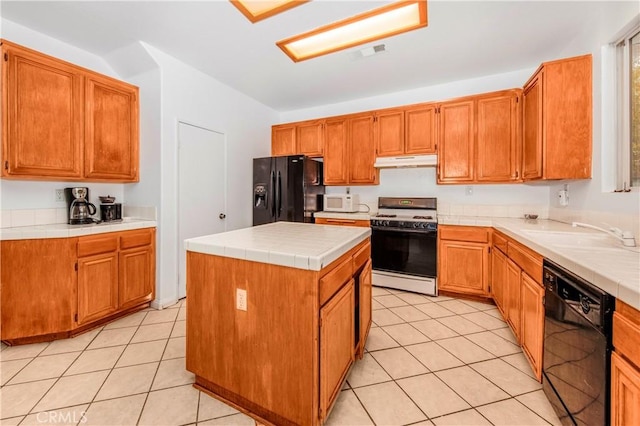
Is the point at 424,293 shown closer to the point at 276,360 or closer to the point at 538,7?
the point at 276,360

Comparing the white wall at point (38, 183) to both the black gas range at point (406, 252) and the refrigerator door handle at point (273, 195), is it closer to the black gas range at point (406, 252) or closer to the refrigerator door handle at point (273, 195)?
the refrigerator door handle at point (273, 195)

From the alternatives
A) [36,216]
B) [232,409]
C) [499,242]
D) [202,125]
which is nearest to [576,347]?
[499,242]

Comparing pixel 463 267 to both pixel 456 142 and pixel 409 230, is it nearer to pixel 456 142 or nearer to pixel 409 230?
pixel 409 230

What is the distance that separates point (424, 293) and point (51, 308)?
12.0ft

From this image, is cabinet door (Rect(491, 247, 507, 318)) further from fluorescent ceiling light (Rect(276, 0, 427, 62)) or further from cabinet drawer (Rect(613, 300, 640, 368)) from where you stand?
fluorescent ceiling light (Rect(276, 0, 427, 62))

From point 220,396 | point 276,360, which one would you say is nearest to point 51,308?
A: point 220,396

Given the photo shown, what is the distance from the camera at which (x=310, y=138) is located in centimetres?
431

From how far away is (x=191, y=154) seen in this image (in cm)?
320

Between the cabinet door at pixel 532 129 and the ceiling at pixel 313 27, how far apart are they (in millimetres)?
454

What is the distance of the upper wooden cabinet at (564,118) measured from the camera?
7.41 ft

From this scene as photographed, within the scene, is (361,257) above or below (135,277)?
above

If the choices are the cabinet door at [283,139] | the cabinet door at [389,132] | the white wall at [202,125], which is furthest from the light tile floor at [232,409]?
the cabinet door at [283,139]

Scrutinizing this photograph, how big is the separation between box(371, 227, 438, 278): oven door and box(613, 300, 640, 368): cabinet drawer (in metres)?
2.22

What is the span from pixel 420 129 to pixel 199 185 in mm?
2930
